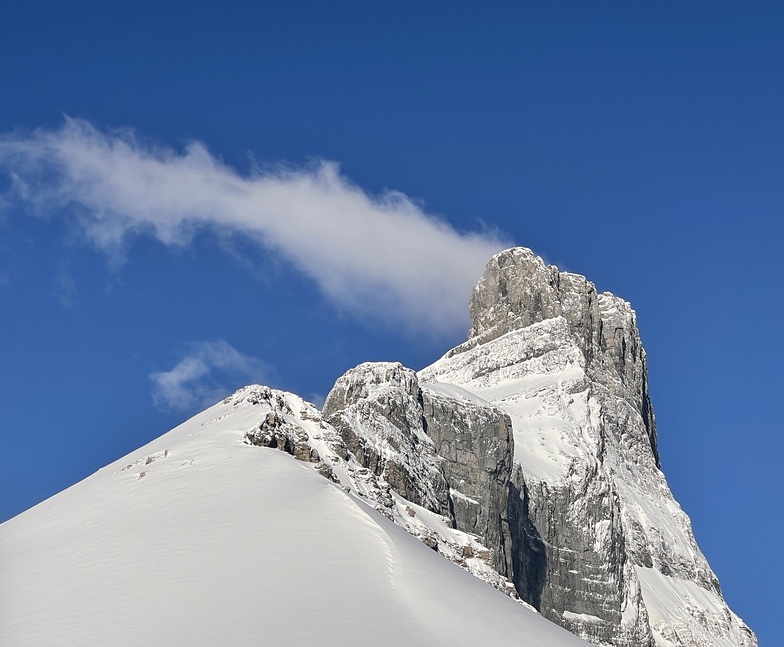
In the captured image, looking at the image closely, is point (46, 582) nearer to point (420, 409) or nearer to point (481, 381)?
point (420, 409)

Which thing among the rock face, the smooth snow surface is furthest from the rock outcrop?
the smooth snow surface

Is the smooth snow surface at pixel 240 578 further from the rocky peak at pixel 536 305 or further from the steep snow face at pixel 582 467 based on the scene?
the rocky peak at pixel 536 305

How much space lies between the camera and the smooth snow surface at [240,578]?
27594 mm

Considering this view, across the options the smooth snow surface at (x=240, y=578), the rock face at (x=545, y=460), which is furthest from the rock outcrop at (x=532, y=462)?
the smooth snow surface at (x=240, y=578)

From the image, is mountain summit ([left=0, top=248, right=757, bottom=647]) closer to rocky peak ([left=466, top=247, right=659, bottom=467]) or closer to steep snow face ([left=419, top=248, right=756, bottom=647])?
steep snow face ([left=419, top=248, right=756, bottom=647])

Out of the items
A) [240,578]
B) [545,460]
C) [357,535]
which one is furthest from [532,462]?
[240,578]

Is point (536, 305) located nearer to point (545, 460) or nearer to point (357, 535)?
point (545, 460)

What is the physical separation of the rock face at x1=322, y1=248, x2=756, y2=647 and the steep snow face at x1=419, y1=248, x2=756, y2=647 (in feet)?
0.66

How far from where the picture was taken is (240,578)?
31016 millimetres

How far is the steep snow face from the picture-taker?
441ft

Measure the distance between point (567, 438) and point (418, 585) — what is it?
121m

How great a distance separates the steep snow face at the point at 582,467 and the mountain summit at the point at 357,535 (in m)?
0.36

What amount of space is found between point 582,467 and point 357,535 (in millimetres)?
110822

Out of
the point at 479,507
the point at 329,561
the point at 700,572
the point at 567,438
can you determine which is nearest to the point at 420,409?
the point at 479,507
